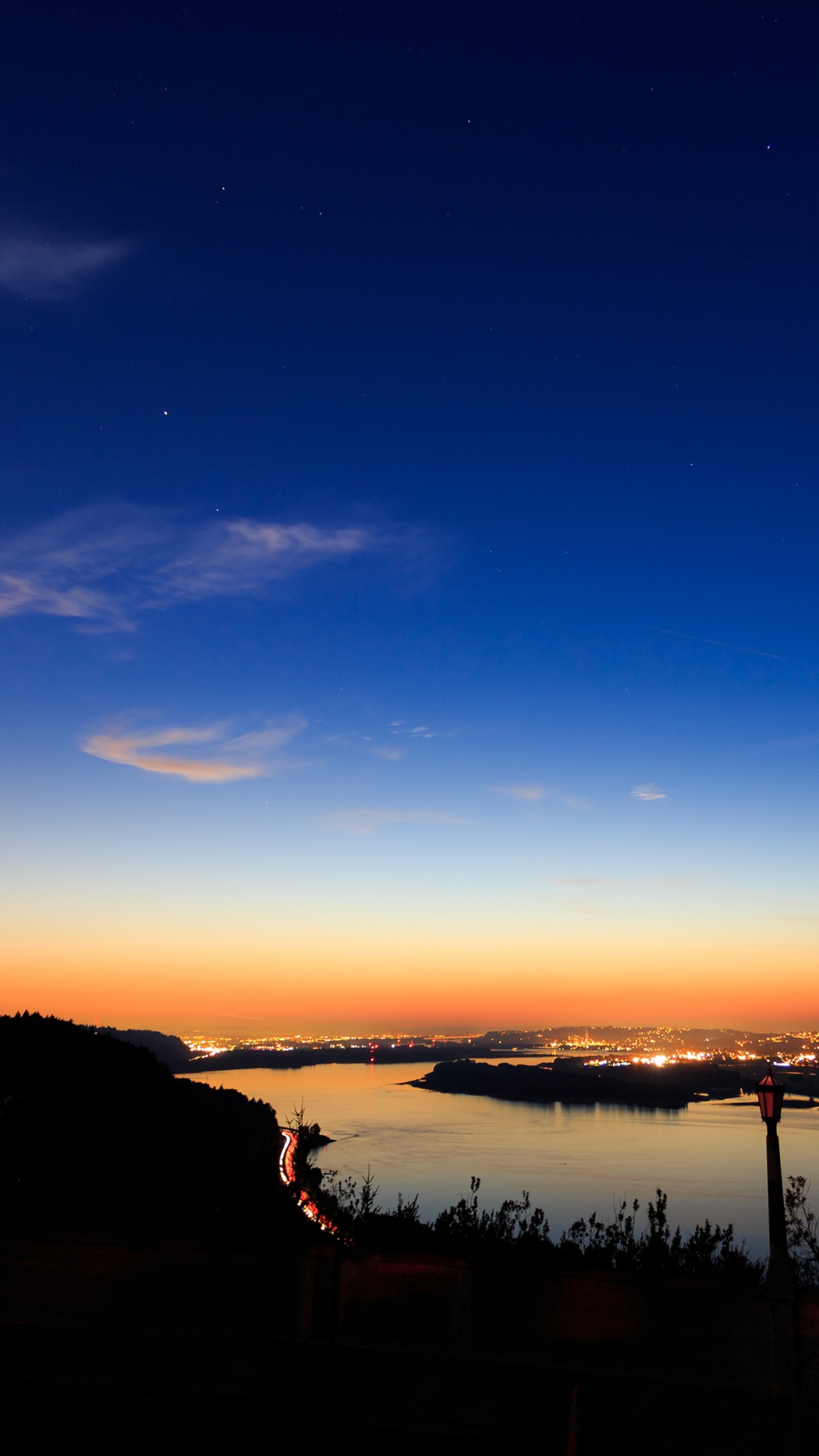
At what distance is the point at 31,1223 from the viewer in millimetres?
18047

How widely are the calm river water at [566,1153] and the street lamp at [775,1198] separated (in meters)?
49.3

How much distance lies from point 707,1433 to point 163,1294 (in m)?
5.36

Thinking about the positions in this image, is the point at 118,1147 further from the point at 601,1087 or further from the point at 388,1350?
the point at 601,1087

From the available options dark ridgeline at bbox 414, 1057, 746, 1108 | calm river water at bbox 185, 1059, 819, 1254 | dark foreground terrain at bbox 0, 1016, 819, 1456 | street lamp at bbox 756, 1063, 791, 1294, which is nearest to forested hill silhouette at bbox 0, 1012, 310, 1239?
dark foreground terrain at bbox 0, 1016, 819, 1456

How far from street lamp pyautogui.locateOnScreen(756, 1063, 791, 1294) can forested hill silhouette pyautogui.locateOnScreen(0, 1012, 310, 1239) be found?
9.54 meters

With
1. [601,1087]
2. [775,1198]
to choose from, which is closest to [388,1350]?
[775,1198]

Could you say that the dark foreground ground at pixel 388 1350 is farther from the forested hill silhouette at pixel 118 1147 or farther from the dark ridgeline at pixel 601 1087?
the dark ridgeline at pixel 601 1087

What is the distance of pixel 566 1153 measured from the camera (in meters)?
92.9

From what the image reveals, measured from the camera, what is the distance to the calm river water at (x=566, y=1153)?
66.1 metres

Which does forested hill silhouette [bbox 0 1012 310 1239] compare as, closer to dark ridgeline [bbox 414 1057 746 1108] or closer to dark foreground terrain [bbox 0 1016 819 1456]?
dark foreground terrain [bbox 0 1016 819 1456]

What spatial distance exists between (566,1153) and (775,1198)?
91.9 meters

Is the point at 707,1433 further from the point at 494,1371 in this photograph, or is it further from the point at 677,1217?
the point at 677,1217

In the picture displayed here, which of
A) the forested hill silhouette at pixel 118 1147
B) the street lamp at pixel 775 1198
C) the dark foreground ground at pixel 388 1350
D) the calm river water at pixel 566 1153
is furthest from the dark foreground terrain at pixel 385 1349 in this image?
the calm river water at pixel 566 1153

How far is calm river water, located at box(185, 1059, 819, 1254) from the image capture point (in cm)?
6612
